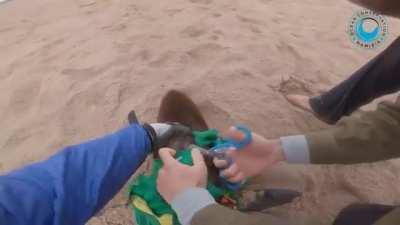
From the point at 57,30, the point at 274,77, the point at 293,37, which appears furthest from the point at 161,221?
the point at 57,30

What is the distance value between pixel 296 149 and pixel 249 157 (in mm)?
102

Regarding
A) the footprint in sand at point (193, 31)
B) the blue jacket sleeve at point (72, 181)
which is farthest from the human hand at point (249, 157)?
the footprint in sand at point (193, 31)

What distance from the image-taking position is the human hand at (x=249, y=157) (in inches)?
39.5

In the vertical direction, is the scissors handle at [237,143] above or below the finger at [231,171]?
Answer: above

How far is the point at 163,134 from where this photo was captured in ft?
3.67

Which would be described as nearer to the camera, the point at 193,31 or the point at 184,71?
the point at 184,71

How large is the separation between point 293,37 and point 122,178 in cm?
100

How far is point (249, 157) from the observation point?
40.4 inches

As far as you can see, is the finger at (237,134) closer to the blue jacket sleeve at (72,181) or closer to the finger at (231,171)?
A: the finger at (231,171)

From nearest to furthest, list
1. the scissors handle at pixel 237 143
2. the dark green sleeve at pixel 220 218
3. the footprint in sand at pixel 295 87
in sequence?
the dark green sleeve at pixel 220 218, the scissors handle at pixel 237 143, the footprint in sand at pixel 295 87
